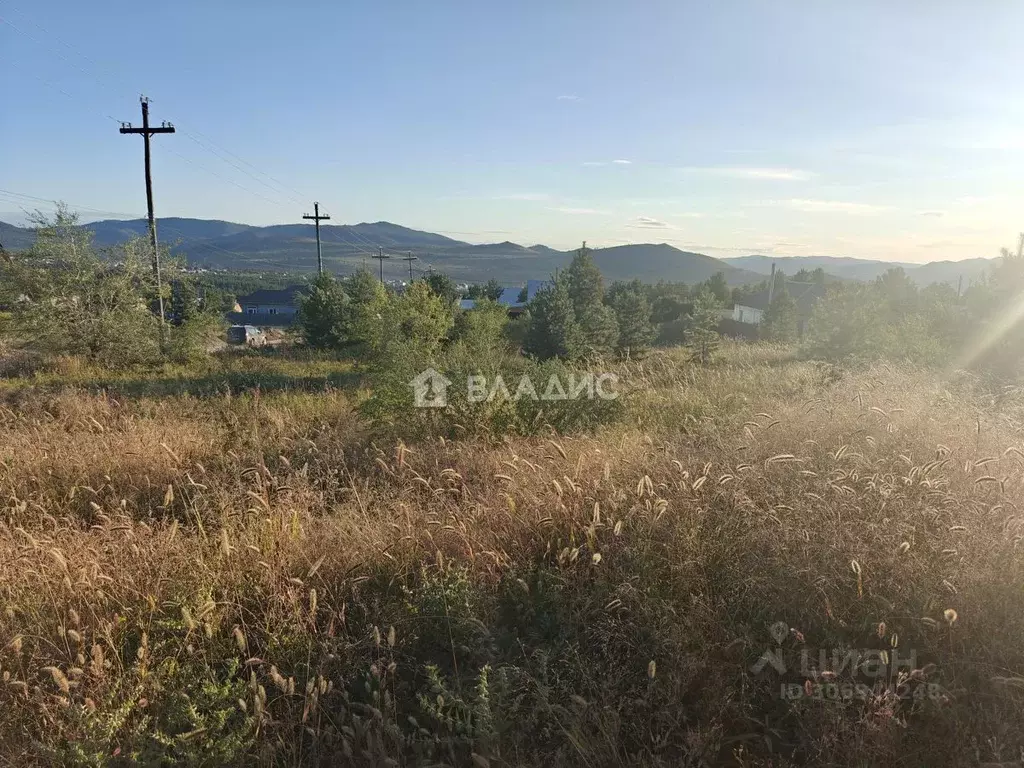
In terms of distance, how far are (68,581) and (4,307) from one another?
20.5 meters

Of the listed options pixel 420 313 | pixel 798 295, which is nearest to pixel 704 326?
pixel 420 313

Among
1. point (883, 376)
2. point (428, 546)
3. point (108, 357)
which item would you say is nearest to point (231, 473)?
point (428, 546)

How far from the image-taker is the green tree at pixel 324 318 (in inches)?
1121

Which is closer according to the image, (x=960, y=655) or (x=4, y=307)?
(x=960, y=655)

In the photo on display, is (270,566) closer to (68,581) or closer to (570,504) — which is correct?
(68,581)

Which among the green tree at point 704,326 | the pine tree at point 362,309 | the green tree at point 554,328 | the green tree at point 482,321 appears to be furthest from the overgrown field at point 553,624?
the green tree at point 554,328

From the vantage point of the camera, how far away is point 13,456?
4.65m

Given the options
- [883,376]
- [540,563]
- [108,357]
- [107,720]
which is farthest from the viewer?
[108,357]

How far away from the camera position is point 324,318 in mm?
28953

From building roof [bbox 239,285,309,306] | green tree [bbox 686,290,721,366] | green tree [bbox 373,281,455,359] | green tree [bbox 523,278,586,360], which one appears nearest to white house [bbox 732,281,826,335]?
green tree [bbox 686,290,721,366]

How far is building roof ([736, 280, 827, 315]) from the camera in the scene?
191ft

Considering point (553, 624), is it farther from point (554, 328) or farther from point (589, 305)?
point (589, 305)

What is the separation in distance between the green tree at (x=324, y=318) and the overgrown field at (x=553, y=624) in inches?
1006

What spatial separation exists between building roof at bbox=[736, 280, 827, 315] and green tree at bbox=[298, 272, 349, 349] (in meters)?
42.0
